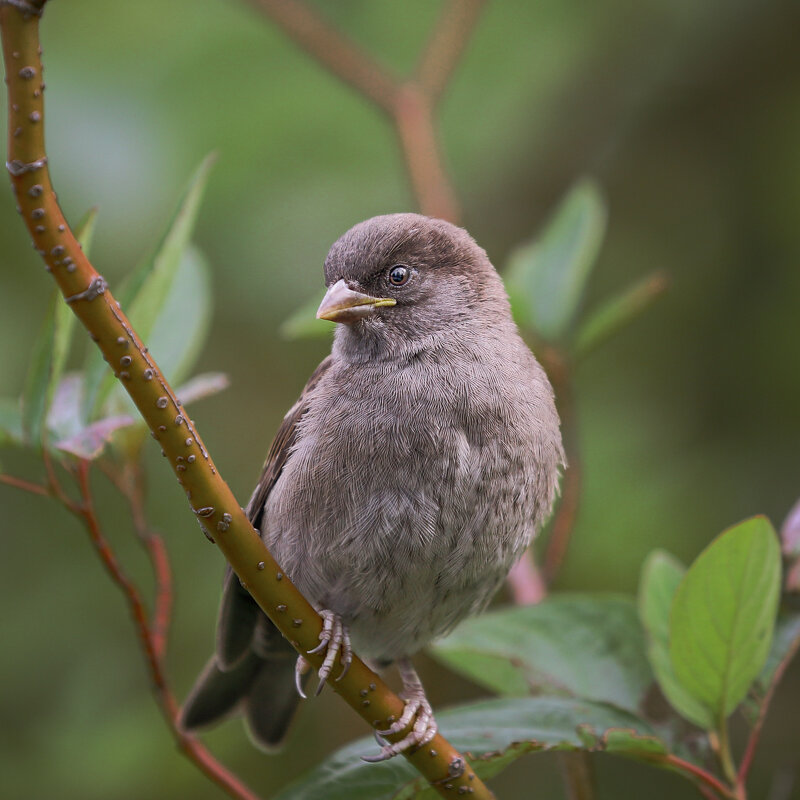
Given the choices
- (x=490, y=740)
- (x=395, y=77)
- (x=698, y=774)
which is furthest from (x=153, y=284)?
(x=395, y=77)

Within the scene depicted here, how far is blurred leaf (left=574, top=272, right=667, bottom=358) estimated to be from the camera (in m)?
3.17

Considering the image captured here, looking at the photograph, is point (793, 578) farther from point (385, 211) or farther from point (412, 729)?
point (385, 211)

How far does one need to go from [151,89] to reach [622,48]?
2.29 m

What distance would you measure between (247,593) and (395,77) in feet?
7.24

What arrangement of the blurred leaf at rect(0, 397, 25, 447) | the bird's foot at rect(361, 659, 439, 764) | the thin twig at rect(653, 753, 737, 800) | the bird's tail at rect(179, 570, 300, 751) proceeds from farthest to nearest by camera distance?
1. the bird's tail at rect(179, 570, 300, 751)
2. the blurred leaf at rect(0, 397, 25, 447)
3. the thin twig at rect(653, 753, 737, 800)
4. the bird's foot at rect(361, 659, 439, 764)

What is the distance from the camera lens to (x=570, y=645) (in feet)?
9.20

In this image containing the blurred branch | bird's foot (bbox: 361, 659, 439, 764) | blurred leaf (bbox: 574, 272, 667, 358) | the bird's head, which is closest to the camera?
bird's foot (bbox: 361, 659, 439, 764)

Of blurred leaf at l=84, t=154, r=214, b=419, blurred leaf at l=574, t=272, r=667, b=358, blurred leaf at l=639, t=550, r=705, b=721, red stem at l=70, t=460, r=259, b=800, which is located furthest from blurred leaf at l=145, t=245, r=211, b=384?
blurred leaf at l=639, t=550, r=705, b=721

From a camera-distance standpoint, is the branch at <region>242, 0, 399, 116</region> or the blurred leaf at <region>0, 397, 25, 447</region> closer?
the blurred leaf at <region>0, 397, 25, 447</region>

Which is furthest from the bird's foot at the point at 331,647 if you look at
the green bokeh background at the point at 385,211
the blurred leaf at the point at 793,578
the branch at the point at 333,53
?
the branch at the point at 333,53

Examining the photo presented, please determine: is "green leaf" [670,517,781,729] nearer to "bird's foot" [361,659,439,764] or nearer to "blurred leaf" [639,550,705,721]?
"blurred leaf" [639,550,705,721]

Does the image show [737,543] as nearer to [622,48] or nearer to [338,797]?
[338,797]

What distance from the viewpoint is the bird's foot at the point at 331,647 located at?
2.21 m

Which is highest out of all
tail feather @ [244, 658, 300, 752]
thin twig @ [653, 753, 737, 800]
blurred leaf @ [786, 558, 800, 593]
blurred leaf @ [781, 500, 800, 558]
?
blurred leaf @ [781, 500, 800, 558]
